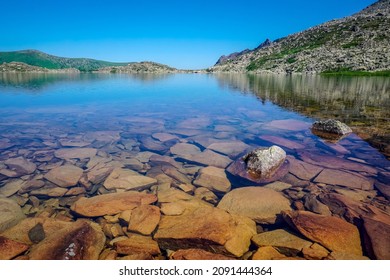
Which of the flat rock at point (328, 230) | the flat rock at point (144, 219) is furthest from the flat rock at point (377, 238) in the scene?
the flat rock at point (144, 219)

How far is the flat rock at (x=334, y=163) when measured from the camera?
31.1 ft

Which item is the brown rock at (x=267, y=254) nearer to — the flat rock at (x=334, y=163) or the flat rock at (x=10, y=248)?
the flat rock at (x=10, y=248)

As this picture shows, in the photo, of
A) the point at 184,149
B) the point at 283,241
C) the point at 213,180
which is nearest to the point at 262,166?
the point at 213,180

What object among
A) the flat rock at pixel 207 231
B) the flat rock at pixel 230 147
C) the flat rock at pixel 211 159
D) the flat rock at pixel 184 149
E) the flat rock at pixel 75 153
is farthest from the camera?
the flat rock at pixel 230 147

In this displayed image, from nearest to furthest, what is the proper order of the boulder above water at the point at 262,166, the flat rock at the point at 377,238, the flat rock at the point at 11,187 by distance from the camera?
the flat rock at the point at 377,238 → the flat rock at the point at 11,187 → the boulder above water at the point at 262,166

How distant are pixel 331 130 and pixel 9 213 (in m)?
14.4

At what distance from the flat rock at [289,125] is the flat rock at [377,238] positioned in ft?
33.7

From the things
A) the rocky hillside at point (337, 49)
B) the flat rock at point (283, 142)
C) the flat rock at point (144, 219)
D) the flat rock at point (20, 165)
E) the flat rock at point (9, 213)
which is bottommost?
the flat rock at point (9, 213)

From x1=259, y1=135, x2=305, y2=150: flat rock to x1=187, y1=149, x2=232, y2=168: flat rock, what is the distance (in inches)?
131

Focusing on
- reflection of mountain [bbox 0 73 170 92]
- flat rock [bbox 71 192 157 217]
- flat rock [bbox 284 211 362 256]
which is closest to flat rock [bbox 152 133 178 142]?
flat rock [bbox 71 192 157 217]

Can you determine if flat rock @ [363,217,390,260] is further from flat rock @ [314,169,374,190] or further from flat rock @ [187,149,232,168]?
flat rock @ [187,149,232,168]

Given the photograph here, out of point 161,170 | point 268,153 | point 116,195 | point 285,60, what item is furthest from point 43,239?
point 285,60

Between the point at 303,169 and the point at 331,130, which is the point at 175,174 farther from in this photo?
the point at 331,130

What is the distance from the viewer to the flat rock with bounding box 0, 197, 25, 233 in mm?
6294
